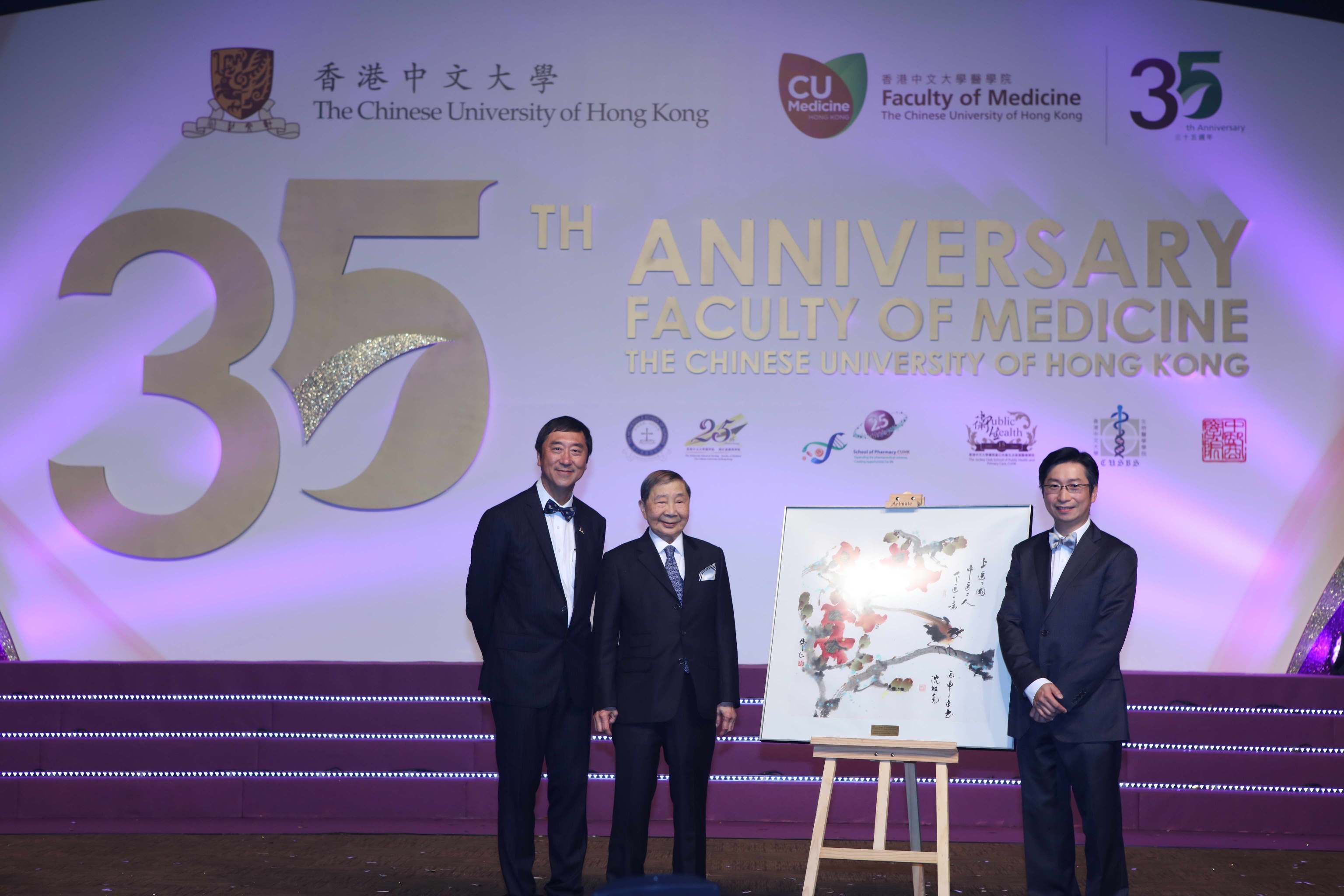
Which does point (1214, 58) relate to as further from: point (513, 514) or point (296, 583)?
point (296, 583)

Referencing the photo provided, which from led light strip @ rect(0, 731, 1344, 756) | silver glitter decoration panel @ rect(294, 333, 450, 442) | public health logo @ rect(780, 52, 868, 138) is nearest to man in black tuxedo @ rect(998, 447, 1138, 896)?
led light strip @ rect(0, 731, 1344, 756)

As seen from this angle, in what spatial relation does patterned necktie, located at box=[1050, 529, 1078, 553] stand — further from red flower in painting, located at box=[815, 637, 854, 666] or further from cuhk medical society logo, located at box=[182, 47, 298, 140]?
cuhk medical society logo, located at box=[182, 47, 298, 140]

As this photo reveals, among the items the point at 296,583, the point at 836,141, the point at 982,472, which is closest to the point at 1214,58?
the point at 836,141

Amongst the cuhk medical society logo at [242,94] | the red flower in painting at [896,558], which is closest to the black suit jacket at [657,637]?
the red flower in painting at [896,558]

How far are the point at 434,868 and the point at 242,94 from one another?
3.75 m

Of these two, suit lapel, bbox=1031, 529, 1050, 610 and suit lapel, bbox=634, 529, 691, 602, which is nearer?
suit lapel, bbox=1031, 529, 1050, 610

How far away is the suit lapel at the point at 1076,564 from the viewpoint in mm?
3715

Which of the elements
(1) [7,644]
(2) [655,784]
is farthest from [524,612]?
(1) [7,644]

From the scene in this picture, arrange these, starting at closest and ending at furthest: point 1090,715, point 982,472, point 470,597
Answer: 1. point 1090,715
2. point 470,597
3. point 982,472

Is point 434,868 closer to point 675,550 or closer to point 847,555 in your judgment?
point 675,550

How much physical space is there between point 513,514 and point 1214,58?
4.12 meters

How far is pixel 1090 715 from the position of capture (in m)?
3.64

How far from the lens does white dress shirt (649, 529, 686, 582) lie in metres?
3.91

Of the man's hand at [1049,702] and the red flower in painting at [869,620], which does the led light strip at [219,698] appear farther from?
the man's hand at [1049,702]
